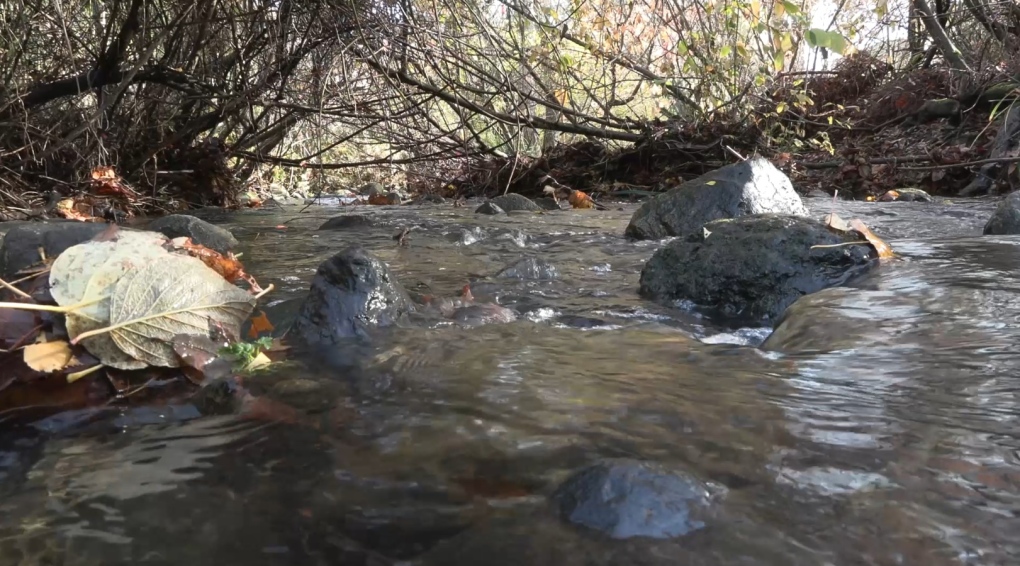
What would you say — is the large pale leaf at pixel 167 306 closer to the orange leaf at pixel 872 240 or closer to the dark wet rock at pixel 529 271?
the dark wet rock at pixel 529 271

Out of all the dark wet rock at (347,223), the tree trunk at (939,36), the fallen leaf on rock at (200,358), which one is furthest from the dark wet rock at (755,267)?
the tree trunk at (939,36)

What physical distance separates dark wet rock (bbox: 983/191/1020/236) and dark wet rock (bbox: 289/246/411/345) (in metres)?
2.97

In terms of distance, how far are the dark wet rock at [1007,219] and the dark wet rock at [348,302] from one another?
9.75 feet

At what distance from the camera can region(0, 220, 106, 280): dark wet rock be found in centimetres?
241

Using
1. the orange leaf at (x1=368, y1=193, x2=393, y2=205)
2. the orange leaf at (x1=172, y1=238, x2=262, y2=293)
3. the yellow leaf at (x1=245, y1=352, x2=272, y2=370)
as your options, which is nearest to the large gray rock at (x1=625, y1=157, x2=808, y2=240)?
the orange leaf at (x1=172, y1=238, x2=262, y2=293)

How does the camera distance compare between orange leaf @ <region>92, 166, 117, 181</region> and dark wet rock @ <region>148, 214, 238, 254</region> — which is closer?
dark wet rock @ <region>148, 214, 238, 254</region>

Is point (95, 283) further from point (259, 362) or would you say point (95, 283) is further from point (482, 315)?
point (482, 315)

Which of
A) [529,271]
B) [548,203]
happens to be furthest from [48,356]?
[548,203]

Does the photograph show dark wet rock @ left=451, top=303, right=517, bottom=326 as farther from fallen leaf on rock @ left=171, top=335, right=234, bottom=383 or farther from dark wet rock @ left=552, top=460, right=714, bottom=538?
dark wet rock @ left=552, top=460, right=714, bottom=538

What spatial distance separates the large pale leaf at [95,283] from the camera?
5.32 ft

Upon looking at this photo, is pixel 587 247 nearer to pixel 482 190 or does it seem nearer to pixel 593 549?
pixel 593 549

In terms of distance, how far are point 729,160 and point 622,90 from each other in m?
1.65

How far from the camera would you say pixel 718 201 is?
167 inches

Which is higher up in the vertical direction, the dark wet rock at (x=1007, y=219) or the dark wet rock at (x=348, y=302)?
the dark wet rock at (x=1007, y=219)
